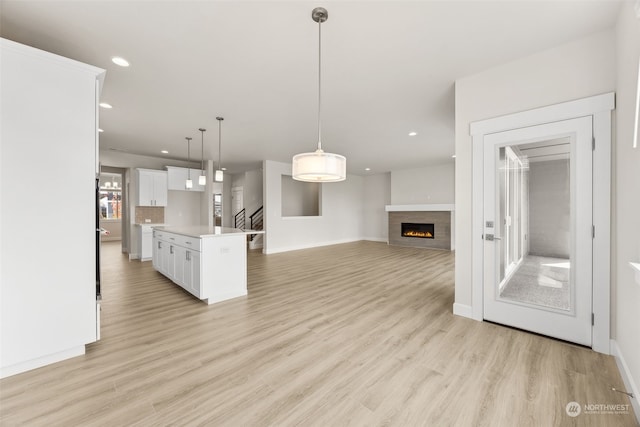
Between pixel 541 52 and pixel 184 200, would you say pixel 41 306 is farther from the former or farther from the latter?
pixel 184 200

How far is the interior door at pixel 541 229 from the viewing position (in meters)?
2.38

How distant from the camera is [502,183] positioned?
2.88m

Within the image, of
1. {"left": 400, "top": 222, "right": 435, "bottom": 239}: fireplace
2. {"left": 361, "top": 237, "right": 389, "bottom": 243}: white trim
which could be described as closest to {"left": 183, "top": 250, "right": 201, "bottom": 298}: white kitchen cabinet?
{"left": 400, "top": 222, "right": 435, "bottom": 239}: fireplace

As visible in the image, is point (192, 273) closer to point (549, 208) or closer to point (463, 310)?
point (463, 310)

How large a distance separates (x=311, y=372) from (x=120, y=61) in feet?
11.8

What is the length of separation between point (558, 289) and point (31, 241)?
4699mm

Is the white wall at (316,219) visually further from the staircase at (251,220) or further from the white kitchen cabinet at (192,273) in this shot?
the white kitchen cabinet at (192,273)

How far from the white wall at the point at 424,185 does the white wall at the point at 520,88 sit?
241 inches

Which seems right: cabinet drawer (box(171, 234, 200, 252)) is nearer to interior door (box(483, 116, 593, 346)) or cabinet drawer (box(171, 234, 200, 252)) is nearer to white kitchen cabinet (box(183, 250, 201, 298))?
white kitchen cabinet (box(183, 250, 201, 298))

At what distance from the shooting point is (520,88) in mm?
2705
